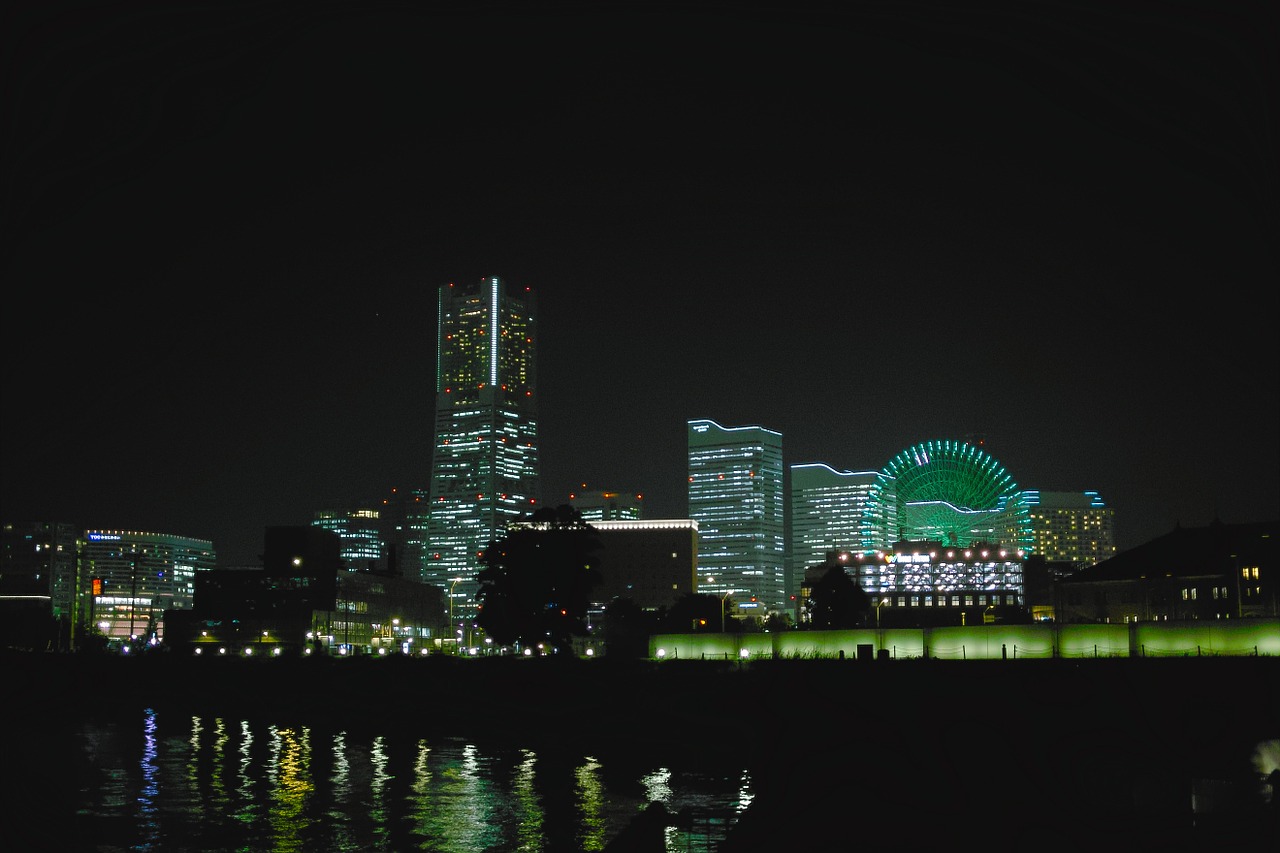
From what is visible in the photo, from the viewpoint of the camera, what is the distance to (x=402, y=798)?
5094 cm

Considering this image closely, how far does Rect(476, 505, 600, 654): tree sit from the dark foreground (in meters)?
6.21

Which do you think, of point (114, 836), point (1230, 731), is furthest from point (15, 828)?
point (1230, 731)

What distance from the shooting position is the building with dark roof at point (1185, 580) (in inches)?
4131

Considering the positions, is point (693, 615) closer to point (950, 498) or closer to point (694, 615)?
point (694, 615)

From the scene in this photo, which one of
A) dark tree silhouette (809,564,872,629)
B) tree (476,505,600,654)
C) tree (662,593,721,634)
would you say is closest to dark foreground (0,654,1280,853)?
tree (476,505,600,654)

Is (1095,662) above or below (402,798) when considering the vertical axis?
above

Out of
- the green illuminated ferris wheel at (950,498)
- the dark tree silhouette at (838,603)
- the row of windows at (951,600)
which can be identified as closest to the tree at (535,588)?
the dark tree silhouette at (838,603)

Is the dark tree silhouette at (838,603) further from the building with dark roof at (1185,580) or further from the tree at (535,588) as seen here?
the tree at (535,588)

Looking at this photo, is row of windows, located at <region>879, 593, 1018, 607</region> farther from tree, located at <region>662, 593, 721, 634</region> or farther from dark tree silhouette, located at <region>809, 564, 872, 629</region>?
tree, located at <region>662, 593, 721, 634</region>

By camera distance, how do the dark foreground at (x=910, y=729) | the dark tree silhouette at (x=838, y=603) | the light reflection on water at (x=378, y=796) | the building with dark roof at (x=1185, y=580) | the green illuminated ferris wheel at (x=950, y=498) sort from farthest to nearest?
1. the green illuminated ferris wheel at (x=950, y=498)
2. the dark tree silhouette at (x=838, y=603)
3. the building with dark roof at (x=1185, y=580)
4. the light reflection on water at (x=378, y=796)
5. the dark foreground at (x=910, y=729)

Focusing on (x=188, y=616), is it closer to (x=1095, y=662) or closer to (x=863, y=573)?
(x=863, y=573)

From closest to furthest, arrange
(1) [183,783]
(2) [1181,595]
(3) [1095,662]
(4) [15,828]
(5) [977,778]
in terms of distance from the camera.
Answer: (4) [15,828] < (5) [977,778] < (1) [183,783] < (3) [1095,662] < (2) [1181,595]

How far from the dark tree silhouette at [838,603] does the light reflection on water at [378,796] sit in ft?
275

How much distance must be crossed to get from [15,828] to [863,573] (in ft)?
501
